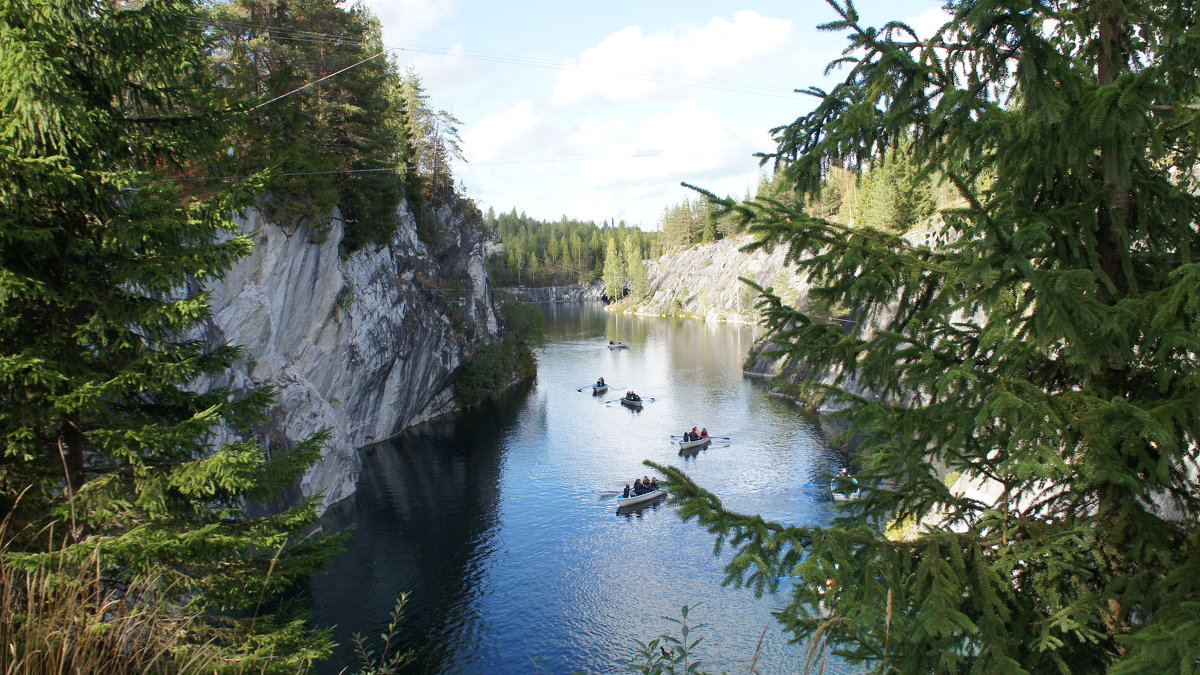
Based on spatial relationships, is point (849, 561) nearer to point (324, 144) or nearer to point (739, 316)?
point (324, 144)

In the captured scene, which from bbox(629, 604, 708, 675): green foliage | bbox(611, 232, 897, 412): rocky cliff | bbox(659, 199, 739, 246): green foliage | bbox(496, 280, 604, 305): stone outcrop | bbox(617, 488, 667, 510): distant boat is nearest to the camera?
bbox(629, 604, 708, 675): green foliage

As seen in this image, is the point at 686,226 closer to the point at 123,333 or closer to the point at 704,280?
the point at 704,280

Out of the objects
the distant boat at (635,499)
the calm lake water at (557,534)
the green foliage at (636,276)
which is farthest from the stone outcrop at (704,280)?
the distant boat at (635,499)

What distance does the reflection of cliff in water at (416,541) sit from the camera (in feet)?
66.5

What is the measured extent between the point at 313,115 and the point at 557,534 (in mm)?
21895

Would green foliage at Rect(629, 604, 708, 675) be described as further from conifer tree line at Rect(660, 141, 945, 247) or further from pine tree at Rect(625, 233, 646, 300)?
pine tree at Rect(625, 233, 646, 300)

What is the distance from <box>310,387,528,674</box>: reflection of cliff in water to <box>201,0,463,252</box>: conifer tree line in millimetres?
12961

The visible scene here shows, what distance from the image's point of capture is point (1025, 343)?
4.46 metres

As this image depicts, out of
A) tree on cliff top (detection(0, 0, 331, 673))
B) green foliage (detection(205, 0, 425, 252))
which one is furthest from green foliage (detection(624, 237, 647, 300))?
tree on cliff top (detection(0, 0, 331, 673))

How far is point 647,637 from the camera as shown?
19.4m

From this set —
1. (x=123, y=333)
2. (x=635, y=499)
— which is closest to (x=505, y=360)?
(x=635, y=499)

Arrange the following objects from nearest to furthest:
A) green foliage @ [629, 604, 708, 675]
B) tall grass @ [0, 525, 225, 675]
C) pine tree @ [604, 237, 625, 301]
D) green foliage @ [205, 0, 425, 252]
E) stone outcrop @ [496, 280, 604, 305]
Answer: tall grass @ [0, 525, 225, 675]
green foliage @ [629, 604, 708, 675]
green foliage @ [205, 0, 425, 252]
pine tree @ [604, 237, 625, 301]
stone outcrop @ [496, 280, 604, 305]

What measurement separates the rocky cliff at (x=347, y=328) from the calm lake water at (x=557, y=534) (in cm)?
284

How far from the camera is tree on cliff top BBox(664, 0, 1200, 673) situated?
4.05 metres
